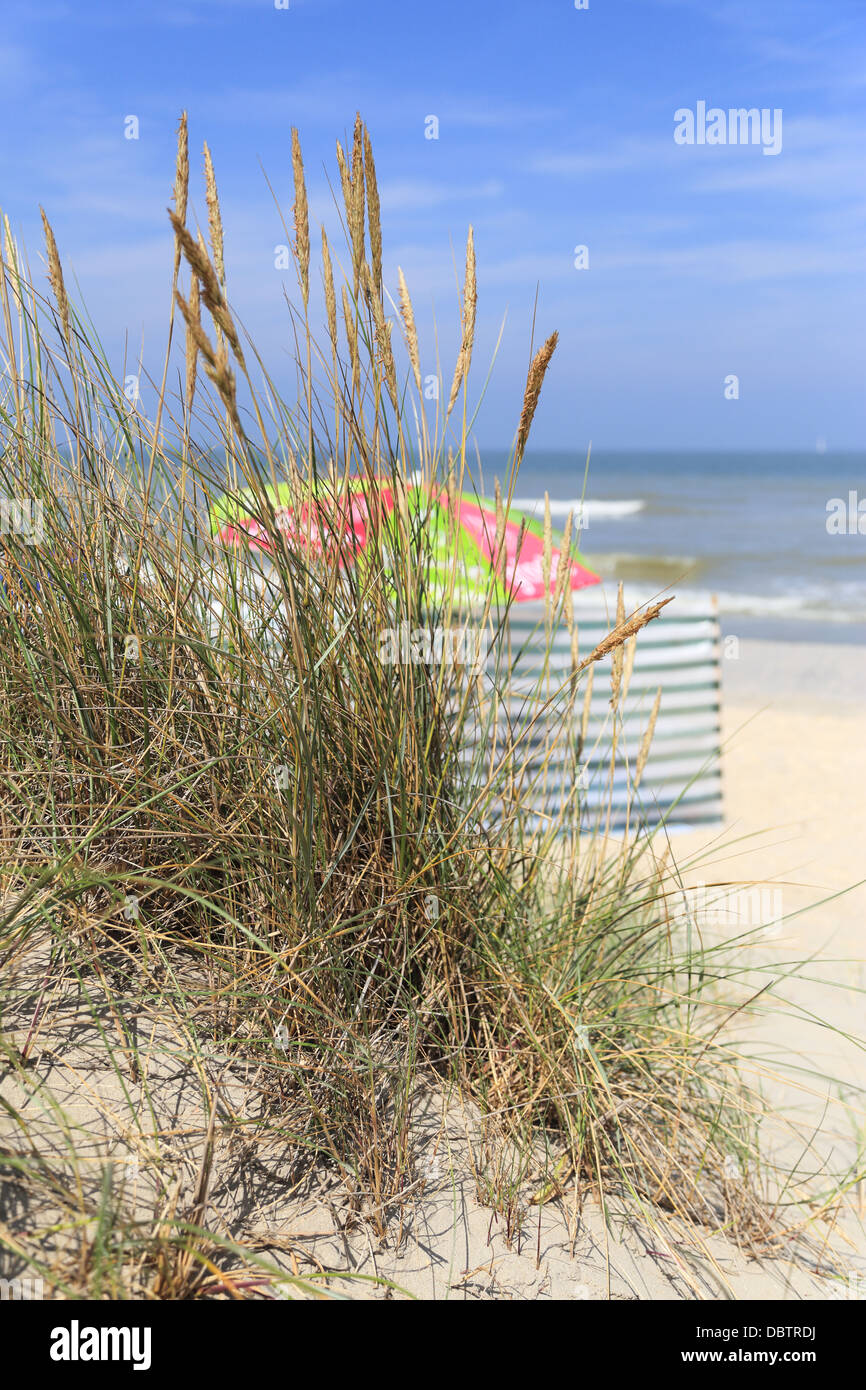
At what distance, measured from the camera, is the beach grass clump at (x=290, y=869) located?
1359mm

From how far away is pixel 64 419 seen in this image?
1.91 m

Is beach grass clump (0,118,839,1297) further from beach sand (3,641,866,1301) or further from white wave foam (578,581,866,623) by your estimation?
white wave foam (578,581,866,623)

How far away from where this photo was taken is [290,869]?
4.98ft

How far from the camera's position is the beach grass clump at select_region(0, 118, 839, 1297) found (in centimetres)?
136

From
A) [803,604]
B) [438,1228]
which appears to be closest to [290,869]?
[438,1228]

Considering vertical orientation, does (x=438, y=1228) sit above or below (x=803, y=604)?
below

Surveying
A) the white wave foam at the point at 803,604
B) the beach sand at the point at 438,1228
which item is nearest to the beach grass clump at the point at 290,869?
the beach sand at the point at 438,1228

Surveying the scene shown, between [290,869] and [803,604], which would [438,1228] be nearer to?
[290,869]

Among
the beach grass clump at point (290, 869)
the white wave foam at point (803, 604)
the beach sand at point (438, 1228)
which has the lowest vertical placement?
the beach sand at point (438, 1228)

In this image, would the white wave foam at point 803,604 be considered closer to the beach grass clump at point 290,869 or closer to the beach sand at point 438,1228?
the beach grass clump at point 290,869

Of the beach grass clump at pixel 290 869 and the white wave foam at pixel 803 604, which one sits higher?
the white wave foam at pixel 803 604

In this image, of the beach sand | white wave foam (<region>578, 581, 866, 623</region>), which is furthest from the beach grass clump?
white wave foam (<region>578, 581, 866, 623</region>)
